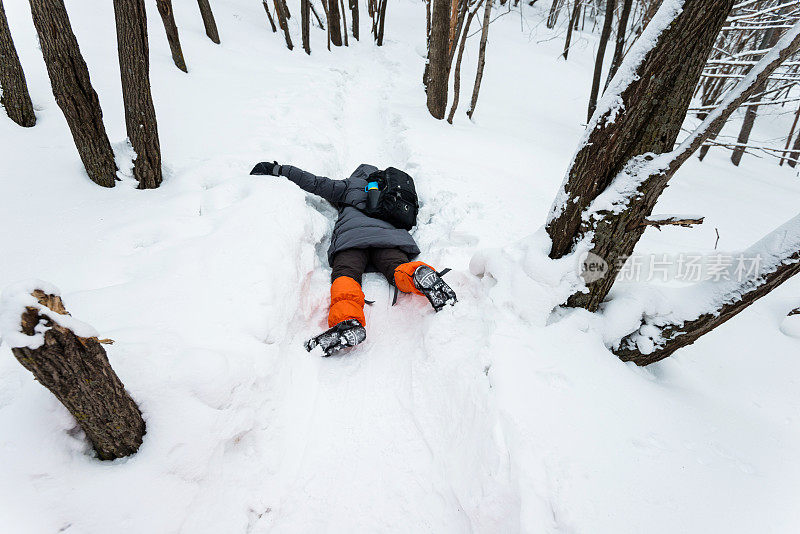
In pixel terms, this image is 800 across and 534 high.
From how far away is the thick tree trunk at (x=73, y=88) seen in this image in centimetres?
265

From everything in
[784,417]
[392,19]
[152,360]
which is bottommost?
[784,417]

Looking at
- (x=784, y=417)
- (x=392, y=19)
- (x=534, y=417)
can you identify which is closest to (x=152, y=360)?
(x=534, y=417)

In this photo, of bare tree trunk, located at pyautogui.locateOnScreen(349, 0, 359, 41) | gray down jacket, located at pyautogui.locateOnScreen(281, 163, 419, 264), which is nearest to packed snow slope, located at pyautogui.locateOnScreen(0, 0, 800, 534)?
gray down jacket, located at pyautogui.locateOnScreen(281, 163, 419, 264)

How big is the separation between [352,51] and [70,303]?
47.9ft

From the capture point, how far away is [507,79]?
40.7 feet

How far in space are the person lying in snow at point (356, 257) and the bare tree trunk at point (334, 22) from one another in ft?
37.1

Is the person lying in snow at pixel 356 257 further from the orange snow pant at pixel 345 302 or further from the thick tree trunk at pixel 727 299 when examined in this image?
the thick tree trunk at pixel 727 299

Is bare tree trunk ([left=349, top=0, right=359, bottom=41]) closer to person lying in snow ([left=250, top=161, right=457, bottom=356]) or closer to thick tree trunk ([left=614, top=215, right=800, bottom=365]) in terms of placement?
person lying in snow ([left=250, top=161, right=457, bottom=356])

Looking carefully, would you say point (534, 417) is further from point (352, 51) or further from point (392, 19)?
point (392, 19)

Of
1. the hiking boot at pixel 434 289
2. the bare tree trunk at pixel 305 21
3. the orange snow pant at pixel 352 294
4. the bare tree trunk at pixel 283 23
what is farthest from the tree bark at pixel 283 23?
the hiking boot at pixel 434 289

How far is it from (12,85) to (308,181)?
9.55ft

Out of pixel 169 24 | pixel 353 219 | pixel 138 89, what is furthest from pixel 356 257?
pixel 169 24

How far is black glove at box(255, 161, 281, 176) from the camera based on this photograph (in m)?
3.61

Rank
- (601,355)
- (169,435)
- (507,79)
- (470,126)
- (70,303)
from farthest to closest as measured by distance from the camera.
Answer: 1. (507,79)
2. (470,126)
3. (601,355)
4. (70,303)
5. (169,435)
